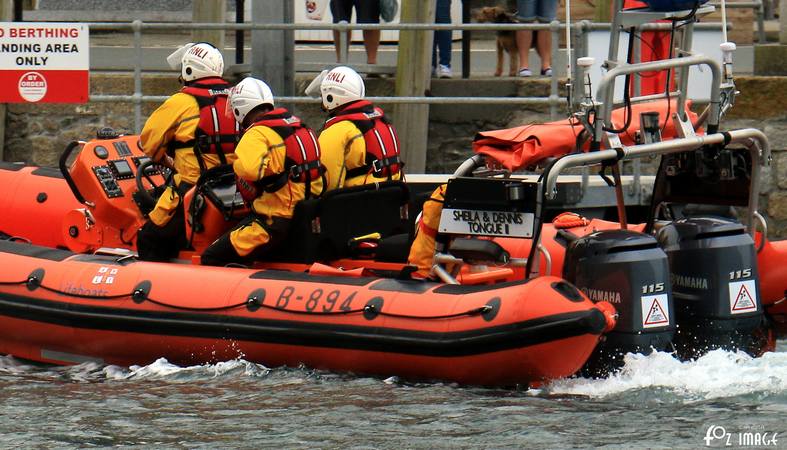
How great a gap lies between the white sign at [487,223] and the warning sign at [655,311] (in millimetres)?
631

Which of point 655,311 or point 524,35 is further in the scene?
point 524,35

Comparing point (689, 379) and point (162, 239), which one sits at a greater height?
point (162, 239)

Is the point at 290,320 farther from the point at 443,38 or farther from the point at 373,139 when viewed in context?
the point at 443,38

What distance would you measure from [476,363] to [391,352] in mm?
434

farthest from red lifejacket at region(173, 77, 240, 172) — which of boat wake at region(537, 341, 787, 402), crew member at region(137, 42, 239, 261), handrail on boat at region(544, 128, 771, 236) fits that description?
boat wake at region(537, 341, 787, 402)

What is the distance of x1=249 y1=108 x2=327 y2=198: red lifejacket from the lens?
28.8 ft

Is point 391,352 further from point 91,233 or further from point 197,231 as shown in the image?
point 91,233

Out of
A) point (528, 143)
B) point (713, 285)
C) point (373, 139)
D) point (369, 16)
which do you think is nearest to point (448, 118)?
point (369, 16)

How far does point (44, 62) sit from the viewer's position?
11.9 m

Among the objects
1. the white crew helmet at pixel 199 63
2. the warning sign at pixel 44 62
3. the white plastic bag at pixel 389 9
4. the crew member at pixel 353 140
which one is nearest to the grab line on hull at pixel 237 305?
the crew member at pixel 353 140

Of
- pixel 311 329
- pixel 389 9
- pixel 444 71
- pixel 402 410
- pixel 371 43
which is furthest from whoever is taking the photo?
pixel 389 9

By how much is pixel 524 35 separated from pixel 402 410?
5404 mm

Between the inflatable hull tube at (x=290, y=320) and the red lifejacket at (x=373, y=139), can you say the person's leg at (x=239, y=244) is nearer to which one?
the inflatable hull tube at (x=290, y=320)

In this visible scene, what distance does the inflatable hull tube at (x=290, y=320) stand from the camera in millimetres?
7797
